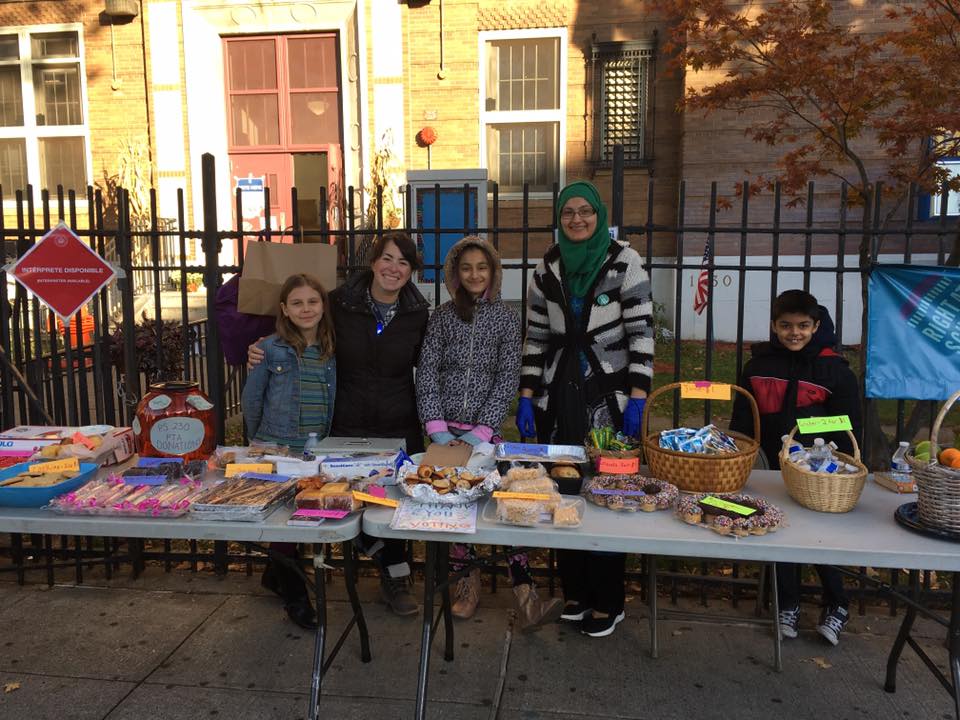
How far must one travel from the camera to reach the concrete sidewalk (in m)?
2.76

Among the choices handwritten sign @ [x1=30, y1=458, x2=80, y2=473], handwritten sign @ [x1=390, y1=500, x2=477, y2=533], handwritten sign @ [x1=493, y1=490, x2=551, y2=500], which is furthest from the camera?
handwritten sign @ [x1=30, y1=458, x2=80, y2=473]

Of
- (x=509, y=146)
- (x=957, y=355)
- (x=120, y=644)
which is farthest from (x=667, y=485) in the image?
(x=509, y=146)

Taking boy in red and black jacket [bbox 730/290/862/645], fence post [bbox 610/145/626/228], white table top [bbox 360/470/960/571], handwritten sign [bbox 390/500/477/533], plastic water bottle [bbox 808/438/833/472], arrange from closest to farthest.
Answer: white table top [bbox 360/470/960/571] < handwritten sign [bbox 390/500/477/533] < plastic water bottle [bbox 808/438/833/472] < boy in red and black jacket [bbox 730/290/862/645] < fence post [bbox 610/145/626/228]

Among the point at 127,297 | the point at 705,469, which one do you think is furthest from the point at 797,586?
the point at 127,297

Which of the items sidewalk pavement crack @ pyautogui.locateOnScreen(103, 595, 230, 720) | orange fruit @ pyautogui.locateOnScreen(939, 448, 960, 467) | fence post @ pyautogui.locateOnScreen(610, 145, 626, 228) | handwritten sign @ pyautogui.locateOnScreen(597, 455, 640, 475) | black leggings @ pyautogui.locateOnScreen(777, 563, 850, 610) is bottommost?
sidewalk pavement crack @ pyautogui.locateOnScreen(103, 595, 230, 720)

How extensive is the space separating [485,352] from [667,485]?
102 centimetres

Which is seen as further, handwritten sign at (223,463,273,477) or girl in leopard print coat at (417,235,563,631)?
girl in leopard print coat at (417,235,563,631)

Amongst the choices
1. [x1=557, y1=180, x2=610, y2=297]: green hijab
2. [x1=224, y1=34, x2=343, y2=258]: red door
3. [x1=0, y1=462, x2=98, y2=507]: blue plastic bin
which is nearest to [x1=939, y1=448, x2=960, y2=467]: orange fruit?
[x1=557, y1=180, x2=610, y2=297]: green hijab

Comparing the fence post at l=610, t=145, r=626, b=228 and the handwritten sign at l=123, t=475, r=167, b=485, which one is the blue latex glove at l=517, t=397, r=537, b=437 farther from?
the handwritten sign at l=123, t=475, r=167, b=485

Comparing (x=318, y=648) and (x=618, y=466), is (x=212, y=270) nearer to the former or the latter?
(x=318, y=648)

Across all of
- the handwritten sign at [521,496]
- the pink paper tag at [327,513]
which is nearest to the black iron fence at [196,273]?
the handwritten sign at [521,496]

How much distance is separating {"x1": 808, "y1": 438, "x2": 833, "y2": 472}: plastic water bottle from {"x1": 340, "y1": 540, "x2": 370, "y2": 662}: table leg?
5.43ft

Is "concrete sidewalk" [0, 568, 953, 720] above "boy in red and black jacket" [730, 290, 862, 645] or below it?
below

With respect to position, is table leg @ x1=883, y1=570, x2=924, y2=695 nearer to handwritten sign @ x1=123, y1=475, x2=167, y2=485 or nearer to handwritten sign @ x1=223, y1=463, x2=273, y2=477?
handwritten sign @ x1=223, y1=463, x2=273, y2=477
